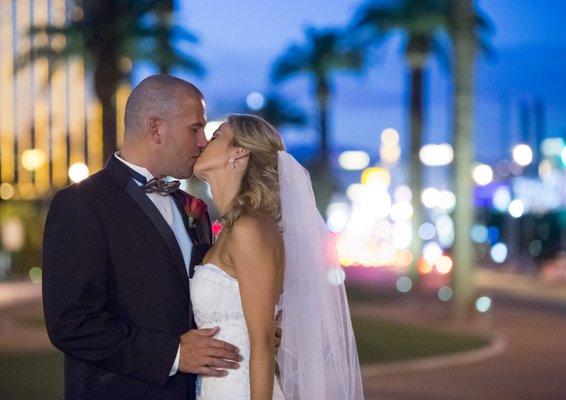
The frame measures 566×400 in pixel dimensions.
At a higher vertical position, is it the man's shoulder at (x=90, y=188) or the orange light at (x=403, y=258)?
the man's shoulder at (x=90, y=188)

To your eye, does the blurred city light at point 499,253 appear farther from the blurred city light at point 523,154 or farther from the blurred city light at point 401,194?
the blurred city light at point 401,194

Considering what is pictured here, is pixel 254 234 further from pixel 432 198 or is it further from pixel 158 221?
pixel 432 198

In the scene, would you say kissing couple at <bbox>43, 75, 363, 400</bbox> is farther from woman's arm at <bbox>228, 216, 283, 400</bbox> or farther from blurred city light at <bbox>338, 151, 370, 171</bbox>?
blurred city light at <bbox>338, 151, 370, 171</bbox>

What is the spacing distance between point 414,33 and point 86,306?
31.5 meters

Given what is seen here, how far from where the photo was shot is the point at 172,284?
4.15 meters

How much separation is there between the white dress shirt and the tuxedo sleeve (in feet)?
0.99

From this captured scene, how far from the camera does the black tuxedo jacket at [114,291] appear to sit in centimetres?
392

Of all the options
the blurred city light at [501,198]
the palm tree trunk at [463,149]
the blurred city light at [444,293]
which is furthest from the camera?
the blurred city light at [501,198]

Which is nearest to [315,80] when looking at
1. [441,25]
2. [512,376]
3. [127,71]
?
[441,25]

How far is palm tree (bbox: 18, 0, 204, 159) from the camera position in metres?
24.1

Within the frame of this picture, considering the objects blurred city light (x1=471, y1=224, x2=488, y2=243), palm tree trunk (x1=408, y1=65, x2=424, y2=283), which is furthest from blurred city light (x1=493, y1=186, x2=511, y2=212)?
palm tree trunk (x1=408, y1=65, x2=424, y2=283)

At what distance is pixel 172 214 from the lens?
438cm

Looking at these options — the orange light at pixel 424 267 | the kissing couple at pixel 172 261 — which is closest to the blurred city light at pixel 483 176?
the orange light at pixel 424 267

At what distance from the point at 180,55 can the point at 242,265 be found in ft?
108
